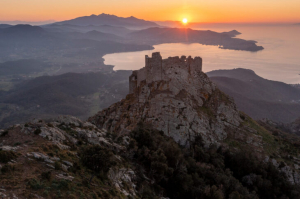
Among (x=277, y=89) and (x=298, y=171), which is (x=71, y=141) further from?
(x=277, y=89)

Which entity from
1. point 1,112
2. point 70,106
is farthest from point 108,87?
point 1,112

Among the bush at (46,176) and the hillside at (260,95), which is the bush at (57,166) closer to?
the bush at (46,176)

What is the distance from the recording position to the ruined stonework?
26.7 metres

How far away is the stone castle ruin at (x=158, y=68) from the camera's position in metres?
28.5

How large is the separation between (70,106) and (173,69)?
4053 inches

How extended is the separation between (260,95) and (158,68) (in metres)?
115

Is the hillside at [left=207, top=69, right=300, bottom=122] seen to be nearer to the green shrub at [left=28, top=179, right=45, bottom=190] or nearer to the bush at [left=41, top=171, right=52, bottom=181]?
the bush at [left=41, top=171, right=52, bottom=181]

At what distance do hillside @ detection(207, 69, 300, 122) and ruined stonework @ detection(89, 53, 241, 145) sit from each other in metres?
67.1

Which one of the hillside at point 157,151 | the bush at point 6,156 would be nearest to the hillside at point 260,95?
the hillside at point 157,151

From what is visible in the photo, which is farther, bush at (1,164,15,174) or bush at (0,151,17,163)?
bush at (0,151,17,163)

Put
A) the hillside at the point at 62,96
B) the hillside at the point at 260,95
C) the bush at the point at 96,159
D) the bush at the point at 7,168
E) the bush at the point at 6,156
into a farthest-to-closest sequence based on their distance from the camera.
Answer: the hillside at the point at 62,96
the hillside at the point at 260,95
the bush at the point at 96,159
the bush at the point at 6,156
the bush at the point at 7,168

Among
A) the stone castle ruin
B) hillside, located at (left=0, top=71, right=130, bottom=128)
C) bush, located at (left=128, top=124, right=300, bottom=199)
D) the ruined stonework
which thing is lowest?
hillside, located at (left=0, top=71, right=130, bottom=128)

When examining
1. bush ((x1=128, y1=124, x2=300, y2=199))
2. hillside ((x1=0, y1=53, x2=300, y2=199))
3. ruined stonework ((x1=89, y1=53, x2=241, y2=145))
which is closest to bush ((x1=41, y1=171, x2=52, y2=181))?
hillside ((x1=0, y1=53, x2=300, y2=199))

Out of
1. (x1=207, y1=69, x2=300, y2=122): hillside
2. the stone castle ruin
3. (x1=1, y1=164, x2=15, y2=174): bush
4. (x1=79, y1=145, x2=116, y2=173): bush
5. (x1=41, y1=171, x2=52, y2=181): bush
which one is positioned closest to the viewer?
(x1=1, y1=164, x2=15, y2=174): bush
